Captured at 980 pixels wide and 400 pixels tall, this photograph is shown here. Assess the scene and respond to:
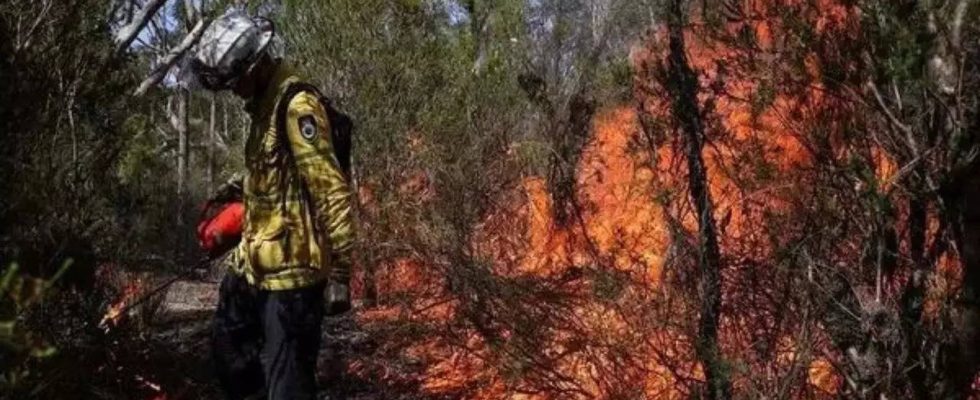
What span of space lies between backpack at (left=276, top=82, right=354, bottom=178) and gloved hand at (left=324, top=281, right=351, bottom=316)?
0.36 m

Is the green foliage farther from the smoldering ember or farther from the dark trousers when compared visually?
the dark trousers

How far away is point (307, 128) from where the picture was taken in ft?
11.4

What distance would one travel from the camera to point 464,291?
230 inches

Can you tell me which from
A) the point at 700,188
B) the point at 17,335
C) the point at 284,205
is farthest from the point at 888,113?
the point at 17,335

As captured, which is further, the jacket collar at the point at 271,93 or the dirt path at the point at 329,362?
the dirt path at the point at 329,362

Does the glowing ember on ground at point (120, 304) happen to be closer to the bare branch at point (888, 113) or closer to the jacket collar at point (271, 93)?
the jacket collar at point (271, 93)

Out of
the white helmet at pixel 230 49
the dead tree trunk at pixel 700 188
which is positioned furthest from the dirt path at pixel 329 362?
the dead tree trunk at pixel 700 188

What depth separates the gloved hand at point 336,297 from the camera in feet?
11.4

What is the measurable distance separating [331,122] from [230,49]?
1.33 ft

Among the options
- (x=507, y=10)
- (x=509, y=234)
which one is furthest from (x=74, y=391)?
(x=507, y=10)

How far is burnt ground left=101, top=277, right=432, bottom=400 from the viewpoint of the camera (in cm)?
542

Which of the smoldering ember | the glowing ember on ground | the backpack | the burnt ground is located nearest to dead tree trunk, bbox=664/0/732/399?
the smoldering ember

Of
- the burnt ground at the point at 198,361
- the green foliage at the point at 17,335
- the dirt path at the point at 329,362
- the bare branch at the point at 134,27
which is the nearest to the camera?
→ the green foliage at the point at 17,335

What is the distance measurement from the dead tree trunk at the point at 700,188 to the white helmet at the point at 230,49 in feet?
5.11
